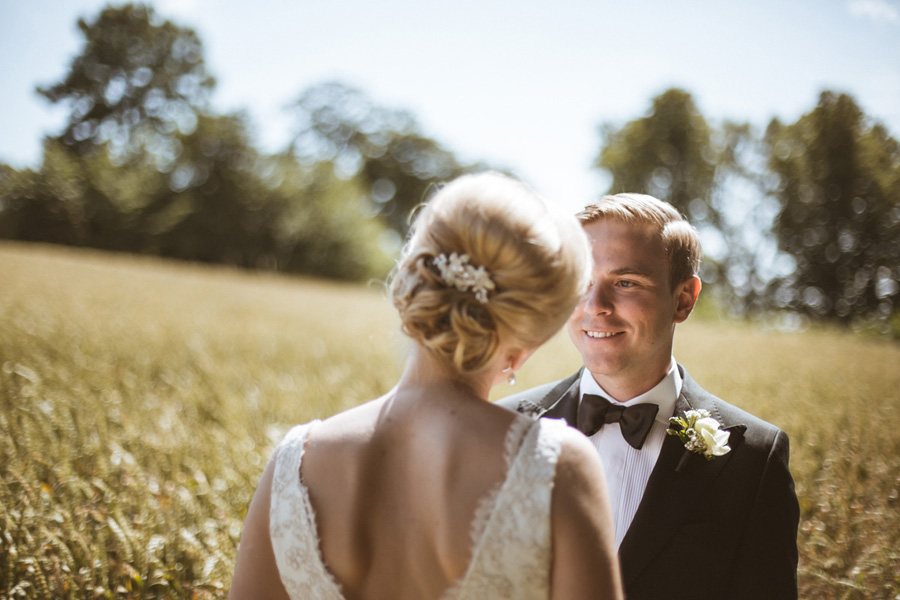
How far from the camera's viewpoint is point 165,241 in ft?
114

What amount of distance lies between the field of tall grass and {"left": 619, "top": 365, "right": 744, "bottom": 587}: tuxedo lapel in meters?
1.10

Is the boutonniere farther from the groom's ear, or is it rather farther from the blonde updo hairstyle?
the blonde updo hairstyle

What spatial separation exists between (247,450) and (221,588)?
5.51 ft

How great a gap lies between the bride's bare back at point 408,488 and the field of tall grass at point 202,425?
1.03 feet

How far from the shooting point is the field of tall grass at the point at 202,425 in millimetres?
2887

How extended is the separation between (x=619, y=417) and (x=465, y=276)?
1.31 meters

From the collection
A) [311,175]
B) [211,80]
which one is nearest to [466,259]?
[211,80]

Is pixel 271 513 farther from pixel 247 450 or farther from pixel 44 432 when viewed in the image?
pixel 44 432

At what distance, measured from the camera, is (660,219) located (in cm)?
229

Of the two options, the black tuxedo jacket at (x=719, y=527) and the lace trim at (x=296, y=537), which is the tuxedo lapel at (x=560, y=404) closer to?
the black tuxedo jacket at (x=719, y=527)

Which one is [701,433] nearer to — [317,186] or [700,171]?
[700,171]

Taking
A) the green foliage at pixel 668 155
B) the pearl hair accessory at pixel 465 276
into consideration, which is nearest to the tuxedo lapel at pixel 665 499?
the pearl hair accessory at pixel 465 276

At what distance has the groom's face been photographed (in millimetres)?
2250

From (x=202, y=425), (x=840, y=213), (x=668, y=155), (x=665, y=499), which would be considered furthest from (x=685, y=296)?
(x=668, y=155)
